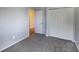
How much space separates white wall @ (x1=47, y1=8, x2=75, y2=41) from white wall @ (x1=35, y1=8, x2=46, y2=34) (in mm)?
654

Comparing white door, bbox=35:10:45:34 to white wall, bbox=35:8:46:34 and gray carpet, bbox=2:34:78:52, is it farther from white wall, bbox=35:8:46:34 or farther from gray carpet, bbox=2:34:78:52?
gray carpet, bbox=2:34:78:52

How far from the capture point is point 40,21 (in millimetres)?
6176

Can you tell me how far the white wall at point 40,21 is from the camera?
5.84 metres

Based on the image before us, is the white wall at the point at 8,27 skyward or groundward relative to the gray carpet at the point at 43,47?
skyward

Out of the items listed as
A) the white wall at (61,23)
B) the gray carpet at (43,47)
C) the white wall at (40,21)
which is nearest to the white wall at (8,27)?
the gray carpet at (43,47)

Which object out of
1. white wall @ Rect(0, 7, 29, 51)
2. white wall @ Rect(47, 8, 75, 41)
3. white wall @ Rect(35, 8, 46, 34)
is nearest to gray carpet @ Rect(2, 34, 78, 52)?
white wall @ Rect(0, 7, 29, 51)

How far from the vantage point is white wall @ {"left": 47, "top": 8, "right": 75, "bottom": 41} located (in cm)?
413

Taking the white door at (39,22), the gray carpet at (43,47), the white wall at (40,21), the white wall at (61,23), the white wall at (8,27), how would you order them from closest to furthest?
the white wall at (8,27) → the gray carpet at (43,47) → the white wall at (61,23) → the white wall at (40,21) → the white door at (39,22)

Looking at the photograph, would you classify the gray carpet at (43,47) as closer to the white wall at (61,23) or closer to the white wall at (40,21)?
the white wall at (61,23)

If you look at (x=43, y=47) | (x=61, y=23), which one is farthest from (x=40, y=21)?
(x=43, y=47)

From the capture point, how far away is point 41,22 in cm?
607

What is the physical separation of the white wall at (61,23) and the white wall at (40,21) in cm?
65

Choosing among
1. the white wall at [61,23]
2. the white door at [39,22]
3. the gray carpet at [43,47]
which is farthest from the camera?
the white door at [39,22]
